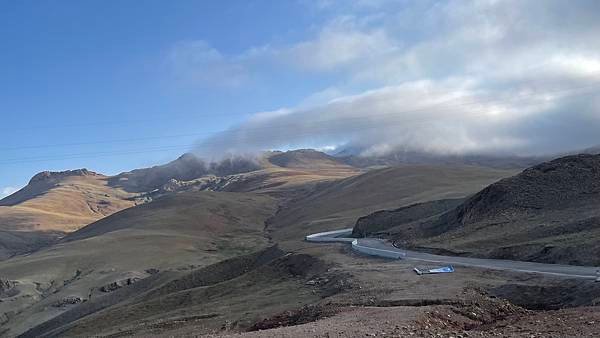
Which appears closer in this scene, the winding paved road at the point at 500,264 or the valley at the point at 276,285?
the valley at the point at 276,285

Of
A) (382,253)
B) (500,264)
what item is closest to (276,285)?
(382,253)

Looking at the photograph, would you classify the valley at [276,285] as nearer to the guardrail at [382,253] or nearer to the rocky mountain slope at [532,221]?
the rocky mountain slope at [532,221]

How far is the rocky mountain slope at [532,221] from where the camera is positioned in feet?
105

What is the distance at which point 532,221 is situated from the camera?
43156 millimetres

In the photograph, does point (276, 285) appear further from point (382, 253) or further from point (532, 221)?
point (532, 221)

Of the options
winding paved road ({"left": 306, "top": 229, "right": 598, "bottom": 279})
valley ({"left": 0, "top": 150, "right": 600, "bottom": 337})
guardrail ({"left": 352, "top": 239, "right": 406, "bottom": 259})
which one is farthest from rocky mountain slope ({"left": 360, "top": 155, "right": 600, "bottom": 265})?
guardrail ({"left": 352, "top": 239, "right": 406, "bottom": 259})

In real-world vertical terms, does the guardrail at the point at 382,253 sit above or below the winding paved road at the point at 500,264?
A: above

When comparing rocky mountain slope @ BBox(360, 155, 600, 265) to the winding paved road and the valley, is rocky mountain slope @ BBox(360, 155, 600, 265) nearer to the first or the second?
the valley

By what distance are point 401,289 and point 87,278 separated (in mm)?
53944

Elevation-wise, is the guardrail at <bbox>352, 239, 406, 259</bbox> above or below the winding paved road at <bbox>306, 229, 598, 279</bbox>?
above

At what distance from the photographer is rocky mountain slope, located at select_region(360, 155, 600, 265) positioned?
31.9 metres

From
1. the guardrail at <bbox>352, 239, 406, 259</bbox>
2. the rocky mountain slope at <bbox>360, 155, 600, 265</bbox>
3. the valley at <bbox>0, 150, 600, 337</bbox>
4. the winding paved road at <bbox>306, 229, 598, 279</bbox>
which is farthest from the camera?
the guardrail at <bbox>352, 239, 406, 259</bbox>

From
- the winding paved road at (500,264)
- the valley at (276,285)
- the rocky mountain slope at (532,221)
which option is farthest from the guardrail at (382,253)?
the rocky mountain slope at (532,221)

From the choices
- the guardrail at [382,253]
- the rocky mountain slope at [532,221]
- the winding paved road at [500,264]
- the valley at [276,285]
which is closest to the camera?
the valley at [276,285]
